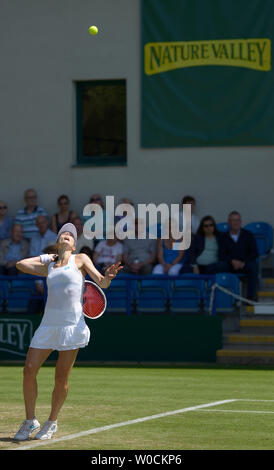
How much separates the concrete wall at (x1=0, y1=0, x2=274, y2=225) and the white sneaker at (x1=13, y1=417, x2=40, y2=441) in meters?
12.6

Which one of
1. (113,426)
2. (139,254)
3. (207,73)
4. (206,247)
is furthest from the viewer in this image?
(207,73)

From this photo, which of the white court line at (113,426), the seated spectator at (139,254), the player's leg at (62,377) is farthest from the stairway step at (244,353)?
the player's leg at (62,377)

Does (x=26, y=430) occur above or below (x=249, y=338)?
above

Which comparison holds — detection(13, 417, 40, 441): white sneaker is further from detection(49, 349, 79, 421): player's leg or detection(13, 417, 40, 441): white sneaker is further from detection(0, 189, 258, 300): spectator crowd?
detection(0, 189, 258, 300): spectator crowd

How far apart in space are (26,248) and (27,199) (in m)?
1.39

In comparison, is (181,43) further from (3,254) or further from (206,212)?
(3,254)

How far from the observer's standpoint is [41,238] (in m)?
20.0

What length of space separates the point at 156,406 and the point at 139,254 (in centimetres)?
827

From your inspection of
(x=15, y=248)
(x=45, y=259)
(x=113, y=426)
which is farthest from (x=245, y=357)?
(x=45, y=259)

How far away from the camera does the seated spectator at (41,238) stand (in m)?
19.9

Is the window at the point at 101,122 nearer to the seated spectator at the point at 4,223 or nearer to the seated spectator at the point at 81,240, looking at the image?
the seated spectator at the point at 4,223

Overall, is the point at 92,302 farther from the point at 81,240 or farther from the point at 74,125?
the point at 74,125

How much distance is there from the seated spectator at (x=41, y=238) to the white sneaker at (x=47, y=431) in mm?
11648

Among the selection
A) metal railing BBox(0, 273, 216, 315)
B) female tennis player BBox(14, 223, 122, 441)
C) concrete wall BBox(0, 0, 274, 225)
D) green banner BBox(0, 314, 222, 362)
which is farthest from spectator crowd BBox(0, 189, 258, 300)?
female tennis player BBox(14, 223, 122, 441)
